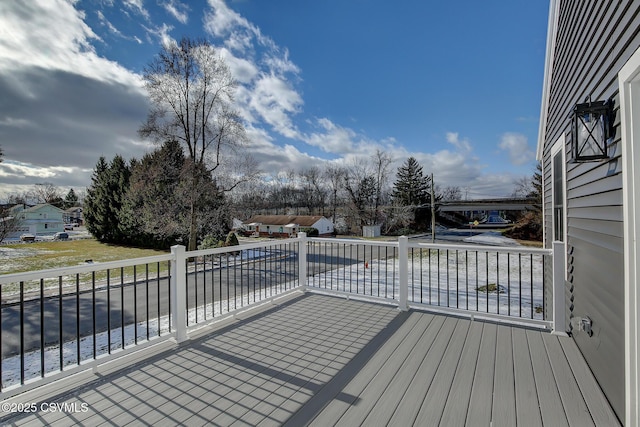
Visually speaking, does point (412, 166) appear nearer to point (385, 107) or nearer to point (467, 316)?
point (385, 107)

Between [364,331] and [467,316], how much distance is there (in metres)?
1.41

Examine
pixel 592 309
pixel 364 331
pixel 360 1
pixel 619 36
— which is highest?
pixel 360 1

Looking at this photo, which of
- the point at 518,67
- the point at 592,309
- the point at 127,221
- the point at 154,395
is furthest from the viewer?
the point at 127,221

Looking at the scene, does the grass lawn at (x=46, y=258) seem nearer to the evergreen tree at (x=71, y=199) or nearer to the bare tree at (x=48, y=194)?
the bare tree at (x=48, y=194)

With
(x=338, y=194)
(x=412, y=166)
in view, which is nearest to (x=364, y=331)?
(x=338, y=194)

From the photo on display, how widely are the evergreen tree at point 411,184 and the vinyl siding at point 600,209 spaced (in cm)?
3109

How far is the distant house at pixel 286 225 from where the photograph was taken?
2933 cm

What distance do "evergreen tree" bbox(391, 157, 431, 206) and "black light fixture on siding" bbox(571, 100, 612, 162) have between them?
105 ft

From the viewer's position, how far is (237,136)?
12.8m

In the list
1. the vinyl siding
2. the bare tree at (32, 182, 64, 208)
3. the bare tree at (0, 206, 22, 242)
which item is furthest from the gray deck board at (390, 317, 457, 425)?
the bare tree at (32, 182, 64, 208)

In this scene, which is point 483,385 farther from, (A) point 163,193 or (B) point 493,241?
(B) point 493,241

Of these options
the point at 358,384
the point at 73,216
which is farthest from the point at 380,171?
the point at 73,216

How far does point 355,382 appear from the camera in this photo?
7.02 ft

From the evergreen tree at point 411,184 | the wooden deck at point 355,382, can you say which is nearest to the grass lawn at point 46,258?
the wooden deck at point 355,382
